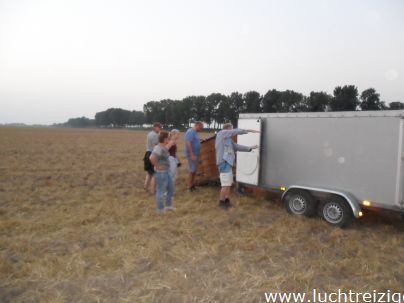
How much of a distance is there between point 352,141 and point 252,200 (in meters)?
2.92

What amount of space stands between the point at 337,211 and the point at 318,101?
256 ft

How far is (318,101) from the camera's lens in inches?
3108

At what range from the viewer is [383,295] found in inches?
153

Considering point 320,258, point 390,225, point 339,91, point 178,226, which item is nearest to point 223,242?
point 178,226

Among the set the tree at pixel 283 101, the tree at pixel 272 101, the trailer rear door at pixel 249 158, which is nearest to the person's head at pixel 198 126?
the trailer rear door at pixel 249 158

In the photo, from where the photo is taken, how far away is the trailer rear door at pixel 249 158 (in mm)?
7566

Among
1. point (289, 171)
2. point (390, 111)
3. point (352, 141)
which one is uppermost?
point (390, 111)

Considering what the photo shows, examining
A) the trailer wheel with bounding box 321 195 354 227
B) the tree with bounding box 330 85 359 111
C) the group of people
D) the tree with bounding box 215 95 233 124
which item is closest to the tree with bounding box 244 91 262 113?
the tree with bounding box 215 95 233 124

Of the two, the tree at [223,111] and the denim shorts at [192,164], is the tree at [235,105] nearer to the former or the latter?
the tree at [223,111]

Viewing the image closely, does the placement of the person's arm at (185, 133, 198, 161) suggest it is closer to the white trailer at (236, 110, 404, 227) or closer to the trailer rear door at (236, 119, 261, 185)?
the trailer rear door at (236, 119, 261, 185)

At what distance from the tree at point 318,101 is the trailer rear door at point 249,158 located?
72.4 meters

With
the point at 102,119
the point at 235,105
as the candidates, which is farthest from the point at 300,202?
the point at 102,119

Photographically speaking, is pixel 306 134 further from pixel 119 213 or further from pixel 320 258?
pixel 119 213

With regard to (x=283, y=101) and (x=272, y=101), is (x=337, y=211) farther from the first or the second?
(x=272, y=101)
